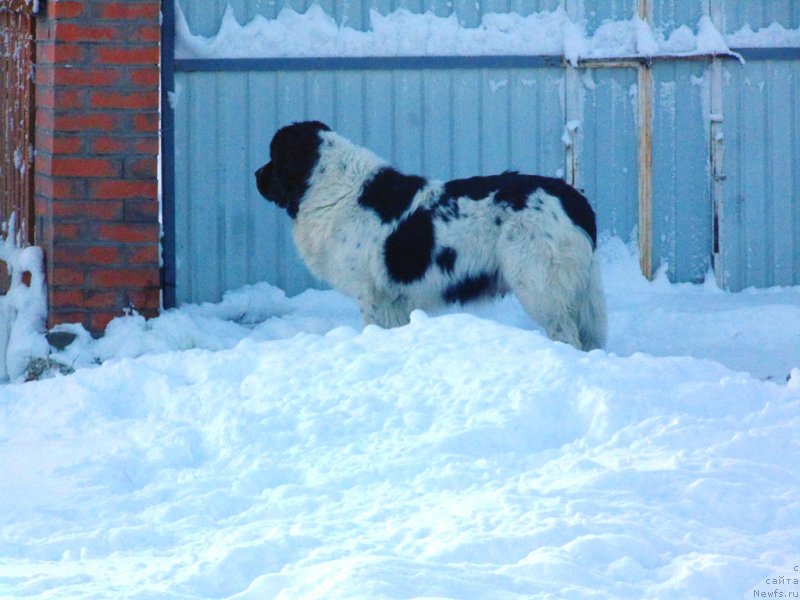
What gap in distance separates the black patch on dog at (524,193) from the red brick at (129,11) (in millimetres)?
1834

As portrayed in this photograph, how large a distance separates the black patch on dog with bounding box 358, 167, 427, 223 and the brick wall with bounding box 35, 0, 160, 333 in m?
1.15

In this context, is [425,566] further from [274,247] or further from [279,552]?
[274,247]

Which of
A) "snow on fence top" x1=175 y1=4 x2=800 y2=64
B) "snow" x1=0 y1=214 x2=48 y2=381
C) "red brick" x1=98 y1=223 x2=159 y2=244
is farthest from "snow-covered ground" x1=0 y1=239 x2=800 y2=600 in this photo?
"snow on fence top" x1=175 y1=4 x2=800 y2=64

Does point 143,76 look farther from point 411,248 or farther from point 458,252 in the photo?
point 458,252

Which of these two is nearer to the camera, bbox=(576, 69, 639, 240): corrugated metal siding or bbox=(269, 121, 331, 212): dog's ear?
bbox=(269, 121, 331, 212): dog's ear

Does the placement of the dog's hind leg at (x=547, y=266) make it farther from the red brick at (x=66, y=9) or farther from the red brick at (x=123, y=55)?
the red brick at (x=66, y=9)

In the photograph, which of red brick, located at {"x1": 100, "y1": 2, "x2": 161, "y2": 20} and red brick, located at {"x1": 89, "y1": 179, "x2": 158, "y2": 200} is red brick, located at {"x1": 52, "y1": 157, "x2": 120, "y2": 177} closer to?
red brick, located at {"x1": 89, "y1": 179, "x2": 158, "y2": 200}

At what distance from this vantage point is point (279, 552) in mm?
3766

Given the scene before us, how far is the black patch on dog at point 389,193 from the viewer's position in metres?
7.04

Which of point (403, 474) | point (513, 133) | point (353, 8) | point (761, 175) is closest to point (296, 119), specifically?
point (353, 8)

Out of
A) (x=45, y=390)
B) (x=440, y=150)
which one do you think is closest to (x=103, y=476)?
(x=45, y=390)

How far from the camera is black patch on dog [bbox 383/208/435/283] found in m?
6.91

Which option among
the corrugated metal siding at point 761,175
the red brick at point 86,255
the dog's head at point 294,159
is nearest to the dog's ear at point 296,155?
the dog's head at point 294,159

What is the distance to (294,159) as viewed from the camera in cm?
736
